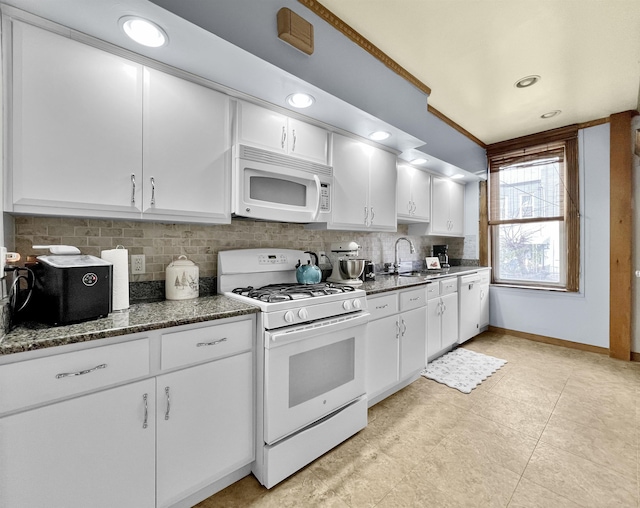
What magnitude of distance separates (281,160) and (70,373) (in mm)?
1580

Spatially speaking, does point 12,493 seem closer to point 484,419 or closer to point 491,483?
point 491,483

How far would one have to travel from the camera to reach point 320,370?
1.78 m

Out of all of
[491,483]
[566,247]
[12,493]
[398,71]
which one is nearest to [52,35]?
[12,493]

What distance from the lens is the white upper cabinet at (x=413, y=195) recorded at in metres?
3.34

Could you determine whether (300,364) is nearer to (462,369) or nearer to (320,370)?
(320,370)

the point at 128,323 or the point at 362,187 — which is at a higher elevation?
the point at 362,187

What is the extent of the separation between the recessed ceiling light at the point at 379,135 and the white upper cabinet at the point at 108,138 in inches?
50.6

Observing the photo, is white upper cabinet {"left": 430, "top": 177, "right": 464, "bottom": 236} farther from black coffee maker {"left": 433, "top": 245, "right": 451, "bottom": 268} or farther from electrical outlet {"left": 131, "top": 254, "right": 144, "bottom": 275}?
electrical outlet {"left": 131, "top": 254, "right": 144, "bottom": 275}

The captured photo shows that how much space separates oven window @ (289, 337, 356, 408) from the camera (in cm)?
167

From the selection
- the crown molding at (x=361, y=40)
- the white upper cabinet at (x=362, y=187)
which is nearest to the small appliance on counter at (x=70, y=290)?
the white upper cabinet at (x=362, y=187)

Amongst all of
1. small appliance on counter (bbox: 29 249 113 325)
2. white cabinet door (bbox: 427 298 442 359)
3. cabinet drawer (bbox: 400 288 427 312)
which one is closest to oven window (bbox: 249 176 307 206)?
small appliance on counter (bbox: 29 249 113 325)

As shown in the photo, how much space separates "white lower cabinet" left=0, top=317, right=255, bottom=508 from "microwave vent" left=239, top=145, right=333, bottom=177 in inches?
40.7

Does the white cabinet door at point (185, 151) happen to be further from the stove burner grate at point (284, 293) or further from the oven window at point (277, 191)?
the stove burner grate at point (284, 293)

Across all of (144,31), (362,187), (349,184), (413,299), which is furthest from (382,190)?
(144,31)
